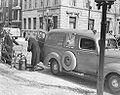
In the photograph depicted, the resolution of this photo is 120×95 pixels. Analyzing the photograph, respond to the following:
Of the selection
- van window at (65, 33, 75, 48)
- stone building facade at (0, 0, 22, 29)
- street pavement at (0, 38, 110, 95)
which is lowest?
street pavement at (0, 38, 110, 95)

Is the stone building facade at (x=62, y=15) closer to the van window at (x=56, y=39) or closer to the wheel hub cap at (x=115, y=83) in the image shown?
the van window at (x=56, y=39)

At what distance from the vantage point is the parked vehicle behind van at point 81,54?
7.73 m

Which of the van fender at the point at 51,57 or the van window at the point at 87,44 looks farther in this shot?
the van fender at the point at 51,57

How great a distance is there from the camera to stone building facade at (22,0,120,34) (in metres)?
39.7

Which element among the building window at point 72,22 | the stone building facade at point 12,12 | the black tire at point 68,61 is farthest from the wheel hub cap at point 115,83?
the stone building facade at point 12,12

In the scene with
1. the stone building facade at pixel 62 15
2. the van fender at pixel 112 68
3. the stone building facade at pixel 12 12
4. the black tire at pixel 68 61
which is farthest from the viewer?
the stone building facade at pixel 12 12

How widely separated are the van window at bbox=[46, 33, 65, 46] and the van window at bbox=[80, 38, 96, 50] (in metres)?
1.09

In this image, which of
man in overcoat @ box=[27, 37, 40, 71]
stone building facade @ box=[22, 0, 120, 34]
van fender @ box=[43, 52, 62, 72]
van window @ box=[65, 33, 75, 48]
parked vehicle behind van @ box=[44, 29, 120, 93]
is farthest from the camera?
stone building facade @ box=[22, 0, 120, 34]

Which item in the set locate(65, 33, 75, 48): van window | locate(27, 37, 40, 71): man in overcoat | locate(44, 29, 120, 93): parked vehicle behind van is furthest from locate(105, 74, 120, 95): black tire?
locate(27, 37, 40, 71): man in overcoat

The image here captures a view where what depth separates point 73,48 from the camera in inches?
360

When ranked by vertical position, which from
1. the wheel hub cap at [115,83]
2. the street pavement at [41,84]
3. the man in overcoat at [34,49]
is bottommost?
the street pavement at [41,84]

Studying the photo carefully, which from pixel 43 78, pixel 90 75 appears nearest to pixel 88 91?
pixel 90 75

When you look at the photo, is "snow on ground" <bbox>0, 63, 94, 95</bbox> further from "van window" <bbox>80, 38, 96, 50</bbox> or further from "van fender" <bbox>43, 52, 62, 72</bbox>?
"van window" <bbox>80, 38, 96, 50</bbox>

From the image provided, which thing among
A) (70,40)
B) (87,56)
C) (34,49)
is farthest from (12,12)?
(87,56)
